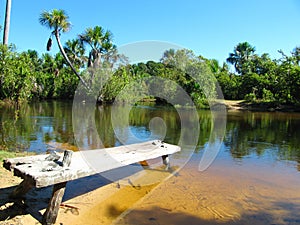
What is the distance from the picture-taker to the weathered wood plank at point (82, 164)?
343cm

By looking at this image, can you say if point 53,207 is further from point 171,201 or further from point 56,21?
point 56,21

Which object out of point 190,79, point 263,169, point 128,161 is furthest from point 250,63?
point 128,161

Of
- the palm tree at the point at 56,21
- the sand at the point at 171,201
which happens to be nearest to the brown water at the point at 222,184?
the sand at the point at 171,201

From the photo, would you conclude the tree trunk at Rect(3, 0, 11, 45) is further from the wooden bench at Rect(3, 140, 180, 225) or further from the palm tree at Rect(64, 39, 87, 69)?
the palm tree at Rect(64, 39, 87, 69)

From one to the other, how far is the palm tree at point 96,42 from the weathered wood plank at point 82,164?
2780 centimetres

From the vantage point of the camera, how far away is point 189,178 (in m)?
6.05

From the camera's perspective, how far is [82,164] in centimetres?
408

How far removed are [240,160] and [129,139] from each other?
4.49m

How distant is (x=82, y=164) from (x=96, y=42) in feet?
99.9

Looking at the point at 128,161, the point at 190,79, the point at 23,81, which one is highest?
the point at 190,79

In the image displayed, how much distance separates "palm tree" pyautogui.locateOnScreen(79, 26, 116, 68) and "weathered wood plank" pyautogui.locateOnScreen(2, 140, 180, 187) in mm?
27802

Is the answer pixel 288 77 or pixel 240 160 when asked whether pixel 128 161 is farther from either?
pixel 288 77

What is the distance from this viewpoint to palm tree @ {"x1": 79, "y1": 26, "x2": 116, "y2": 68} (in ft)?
106

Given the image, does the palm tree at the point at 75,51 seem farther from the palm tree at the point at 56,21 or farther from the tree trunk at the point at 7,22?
the tree trunk at the point at 7,22
